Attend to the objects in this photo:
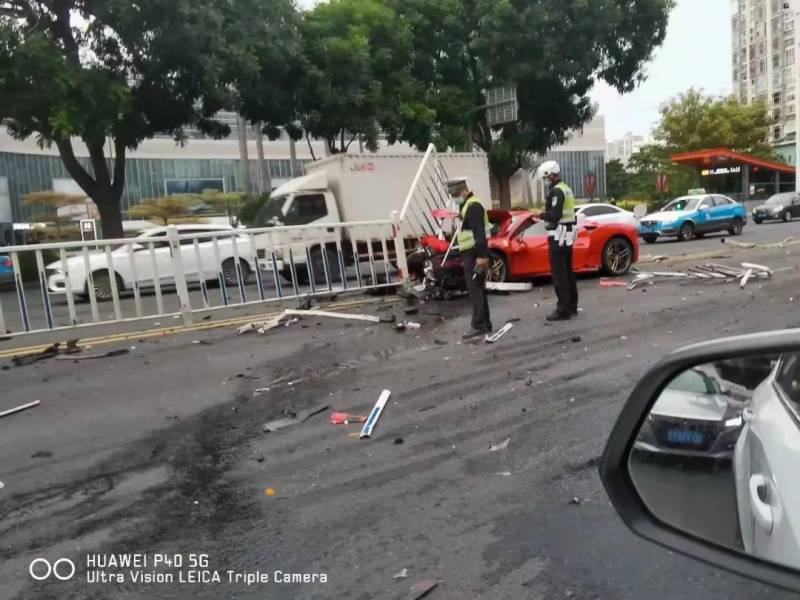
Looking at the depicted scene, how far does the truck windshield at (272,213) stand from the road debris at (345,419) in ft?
39.8

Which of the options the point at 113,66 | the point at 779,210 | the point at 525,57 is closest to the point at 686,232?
the point at 525,57

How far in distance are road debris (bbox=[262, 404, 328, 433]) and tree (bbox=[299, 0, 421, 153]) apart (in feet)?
58.4

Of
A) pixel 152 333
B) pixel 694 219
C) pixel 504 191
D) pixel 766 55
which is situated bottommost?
pixel 694 219

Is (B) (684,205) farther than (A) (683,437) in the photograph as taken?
Yes

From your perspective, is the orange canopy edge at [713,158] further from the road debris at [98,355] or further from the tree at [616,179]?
the road debris at [98,355]

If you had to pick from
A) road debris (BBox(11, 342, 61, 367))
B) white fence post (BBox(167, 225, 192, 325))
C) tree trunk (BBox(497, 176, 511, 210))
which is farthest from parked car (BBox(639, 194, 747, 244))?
road debris (BBox(11, 342, 61, 367))

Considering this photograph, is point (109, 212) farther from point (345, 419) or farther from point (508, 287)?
point (345, 419)

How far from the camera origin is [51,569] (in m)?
3.46

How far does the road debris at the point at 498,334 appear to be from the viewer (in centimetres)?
812

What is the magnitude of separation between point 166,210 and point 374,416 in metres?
44.4

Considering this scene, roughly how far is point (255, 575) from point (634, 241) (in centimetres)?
1115

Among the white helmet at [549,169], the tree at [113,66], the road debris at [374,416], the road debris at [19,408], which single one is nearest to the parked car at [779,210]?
the tree at [113,66]

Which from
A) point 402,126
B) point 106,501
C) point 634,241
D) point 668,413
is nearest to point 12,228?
point 402,126

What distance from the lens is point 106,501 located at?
424 cm
